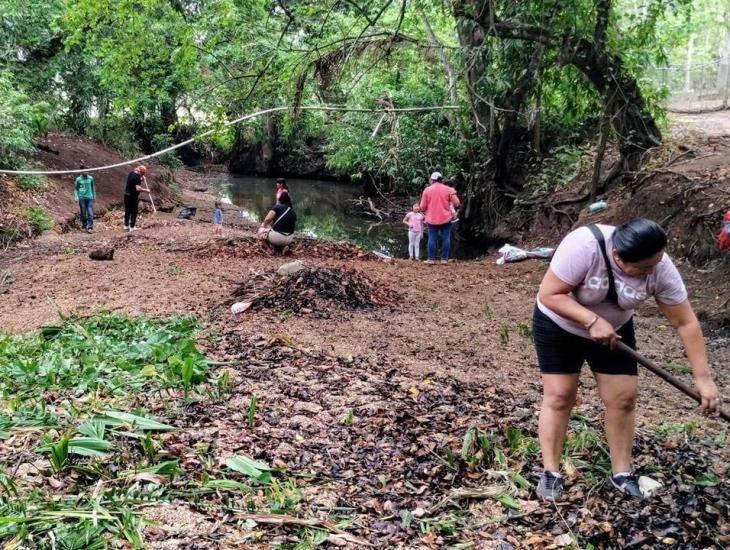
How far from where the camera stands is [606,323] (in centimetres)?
312

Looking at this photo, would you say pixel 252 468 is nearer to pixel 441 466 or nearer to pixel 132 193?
pixel 441 466

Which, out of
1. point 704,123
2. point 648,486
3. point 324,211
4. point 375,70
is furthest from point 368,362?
point 324,211

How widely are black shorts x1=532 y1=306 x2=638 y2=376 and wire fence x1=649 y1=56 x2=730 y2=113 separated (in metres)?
17.7

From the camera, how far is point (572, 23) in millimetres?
8289

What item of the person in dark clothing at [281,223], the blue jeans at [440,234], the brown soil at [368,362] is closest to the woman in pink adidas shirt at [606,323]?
the brown soil at [368,362]

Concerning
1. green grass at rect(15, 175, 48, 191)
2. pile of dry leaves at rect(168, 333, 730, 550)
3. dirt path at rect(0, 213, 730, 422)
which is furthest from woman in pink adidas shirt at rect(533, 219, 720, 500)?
green grass at rect(15, 175, 48, 191)

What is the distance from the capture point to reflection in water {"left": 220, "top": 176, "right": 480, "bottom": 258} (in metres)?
19.0

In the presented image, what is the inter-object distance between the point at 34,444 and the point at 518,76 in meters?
10.6

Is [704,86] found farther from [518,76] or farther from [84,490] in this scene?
[84,490]

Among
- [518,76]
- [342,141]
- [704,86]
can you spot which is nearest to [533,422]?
[518,76]

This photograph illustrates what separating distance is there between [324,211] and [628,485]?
21.6 meters

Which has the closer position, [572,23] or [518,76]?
[572,23]

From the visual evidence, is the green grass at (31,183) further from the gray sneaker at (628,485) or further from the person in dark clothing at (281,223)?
the gray sneaker at (628,485)

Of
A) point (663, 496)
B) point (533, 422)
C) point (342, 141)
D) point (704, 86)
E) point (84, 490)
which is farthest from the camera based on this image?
point (704, 86)
